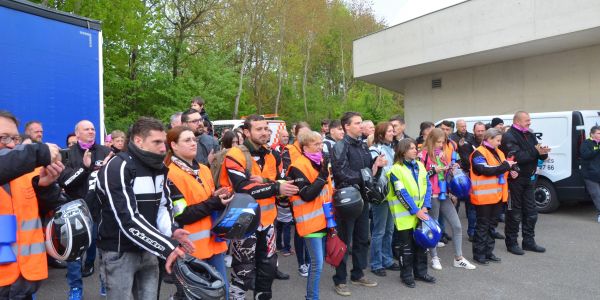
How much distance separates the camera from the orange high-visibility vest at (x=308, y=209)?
14.3ft

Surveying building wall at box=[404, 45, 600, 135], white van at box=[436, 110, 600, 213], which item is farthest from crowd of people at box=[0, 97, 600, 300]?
building wall at box=[404, 45, 600, 135]

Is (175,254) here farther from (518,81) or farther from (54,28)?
(518,81)

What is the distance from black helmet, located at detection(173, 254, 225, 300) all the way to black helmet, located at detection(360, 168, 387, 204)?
2.57 metres

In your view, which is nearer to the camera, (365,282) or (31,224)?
(31,224)

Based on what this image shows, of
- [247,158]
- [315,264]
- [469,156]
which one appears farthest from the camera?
[469,156]

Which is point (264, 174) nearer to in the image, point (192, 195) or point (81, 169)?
point (192, 195)

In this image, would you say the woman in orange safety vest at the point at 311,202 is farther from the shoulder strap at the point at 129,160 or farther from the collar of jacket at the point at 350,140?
the shoulder strap at the point at 129,160

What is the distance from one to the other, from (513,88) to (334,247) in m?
15.0

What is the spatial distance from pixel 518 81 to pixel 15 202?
17.5 metres

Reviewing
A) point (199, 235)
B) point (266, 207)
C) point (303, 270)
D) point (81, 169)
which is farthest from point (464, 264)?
point (81, 169)

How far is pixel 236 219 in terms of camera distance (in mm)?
3342

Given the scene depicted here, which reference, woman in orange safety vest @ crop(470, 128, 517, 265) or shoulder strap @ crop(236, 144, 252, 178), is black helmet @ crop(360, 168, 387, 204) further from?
woman in orange safety vest @ crop(470, 128, 517, 265)

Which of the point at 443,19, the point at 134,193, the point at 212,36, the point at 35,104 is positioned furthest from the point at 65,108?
the point at 212,36

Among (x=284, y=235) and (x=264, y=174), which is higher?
(x=264, y=174)
